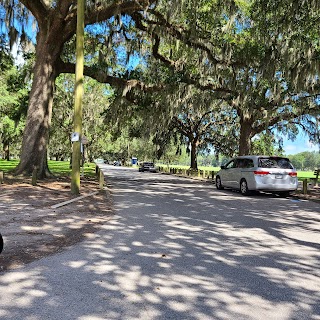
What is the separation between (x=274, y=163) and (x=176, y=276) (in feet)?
36.4

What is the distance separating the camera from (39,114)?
648 inches

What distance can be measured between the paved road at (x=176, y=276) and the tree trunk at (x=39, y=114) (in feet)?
33.2

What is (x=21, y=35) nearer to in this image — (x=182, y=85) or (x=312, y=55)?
(x=182, y=85)

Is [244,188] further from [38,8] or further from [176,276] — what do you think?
[38,8]

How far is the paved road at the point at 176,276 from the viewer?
3.46 metres

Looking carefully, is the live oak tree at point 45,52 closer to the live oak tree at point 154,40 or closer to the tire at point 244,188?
the live oak tree at point 154,40

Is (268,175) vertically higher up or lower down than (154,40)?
lower down

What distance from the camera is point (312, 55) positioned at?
640 inches

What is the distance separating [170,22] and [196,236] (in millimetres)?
13645

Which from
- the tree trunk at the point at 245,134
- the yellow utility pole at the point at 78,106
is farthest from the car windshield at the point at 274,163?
the tree trunk at the point at 245,134

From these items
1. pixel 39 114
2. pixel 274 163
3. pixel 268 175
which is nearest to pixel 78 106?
pixel 39 114

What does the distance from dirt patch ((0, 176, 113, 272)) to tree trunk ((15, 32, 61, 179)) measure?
10.1 feet

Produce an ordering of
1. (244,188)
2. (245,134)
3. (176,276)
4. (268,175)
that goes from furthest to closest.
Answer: (245,134) < (244,188) < (268,175) < (176,276)

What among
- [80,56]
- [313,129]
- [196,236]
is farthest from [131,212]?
[313,129]
